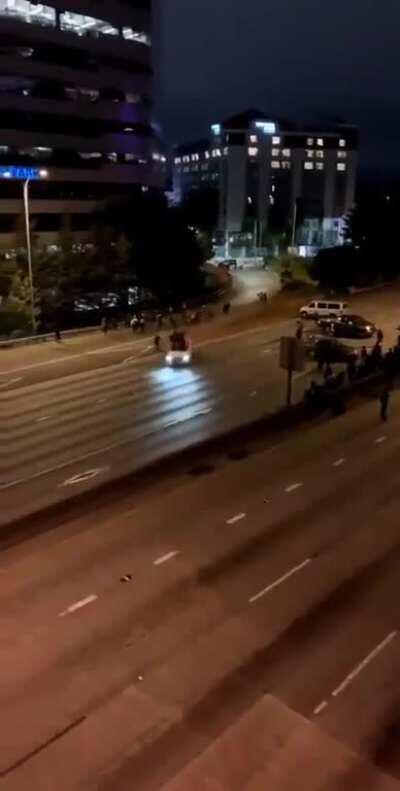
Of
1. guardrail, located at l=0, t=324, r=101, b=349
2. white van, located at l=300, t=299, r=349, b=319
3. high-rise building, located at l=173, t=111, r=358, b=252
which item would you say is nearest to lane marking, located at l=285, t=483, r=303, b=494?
guardrail, located at l=0, t=324, r=101, b=349

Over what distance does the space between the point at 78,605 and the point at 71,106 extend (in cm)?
6858

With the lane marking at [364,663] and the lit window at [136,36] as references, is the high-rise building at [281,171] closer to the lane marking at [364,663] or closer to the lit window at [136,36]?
the lit window at [136,36]

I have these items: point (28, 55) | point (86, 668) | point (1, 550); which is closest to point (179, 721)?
point (86, 668)

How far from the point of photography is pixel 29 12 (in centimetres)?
6812

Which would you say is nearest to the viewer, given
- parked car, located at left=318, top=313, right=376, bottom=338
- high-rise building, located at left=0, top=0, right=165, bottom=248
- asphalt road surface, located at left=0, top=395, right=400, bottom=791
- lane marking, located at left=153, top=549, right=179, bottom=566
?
asphalt road surface, located at left=0, top=395, right=400, bottom=791

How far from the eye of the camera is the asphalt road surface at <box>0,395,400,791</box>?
962 centimetres

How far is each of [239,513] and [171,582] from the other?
3.68 metres

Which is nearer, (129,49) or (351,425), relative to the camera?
(351,425)

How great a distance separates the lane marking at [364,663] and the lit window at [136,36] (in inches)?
3029

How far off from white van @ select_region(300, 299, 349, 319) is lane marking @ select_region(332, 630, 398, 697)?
118 feet

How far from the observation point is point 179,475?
1961 cm

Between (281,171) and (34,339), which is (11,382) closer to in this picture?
(34,339)

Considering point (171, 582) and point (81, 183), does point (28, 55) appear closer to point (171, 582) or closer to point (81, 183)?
point (81, 183)

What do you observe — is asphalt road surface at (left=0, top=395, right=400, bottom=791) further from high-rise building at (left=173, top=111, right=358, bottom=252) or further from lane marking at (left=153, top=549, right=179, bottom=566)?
high-rise building at (left=173, top=111, right=358, bottom=252)
